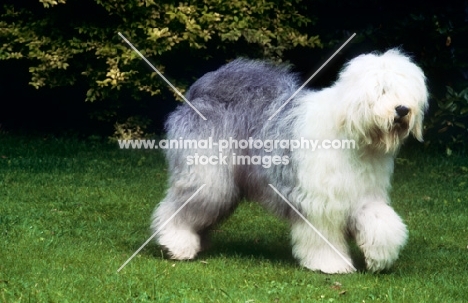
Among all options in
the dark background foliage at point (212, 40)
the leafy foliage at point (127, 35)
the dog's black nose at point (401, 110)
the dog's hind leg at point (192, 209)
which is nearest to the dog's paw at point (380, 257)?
the dog's black nose at point (401, 110)

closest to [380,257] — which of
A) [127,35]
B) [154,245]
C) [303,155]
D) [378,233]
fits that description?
[378,233]

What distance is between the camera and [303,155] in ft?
19.4

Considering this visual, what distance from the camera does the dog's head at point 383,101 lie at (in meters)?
5.50

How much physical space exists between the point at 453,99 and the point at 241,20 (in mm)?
2627

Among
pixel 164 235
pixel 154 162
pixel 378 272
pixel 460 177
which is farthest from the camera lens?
pixel 154 162

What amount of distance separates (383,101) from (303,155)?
0.70 metres

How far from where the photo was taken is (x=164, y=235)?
6.43m

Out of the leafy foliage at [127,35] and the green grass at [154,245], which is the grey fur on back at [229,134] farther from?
the leafy foliage at [127,35]

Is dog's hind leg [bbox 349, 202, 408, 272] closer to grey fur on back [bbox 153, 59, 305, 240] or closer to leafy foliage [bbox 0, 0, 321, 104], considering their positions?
grey fur on back [bbox 153, 59, 305, 240]

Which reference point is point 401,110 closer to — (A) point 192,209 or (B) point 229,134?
(B) point 229,134

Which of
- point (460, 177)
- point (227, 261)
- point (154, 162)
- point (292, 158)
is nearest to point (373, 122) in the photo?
point (292, 158)

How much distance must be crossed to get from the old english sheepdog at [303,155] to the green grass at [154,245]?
0.24 meters

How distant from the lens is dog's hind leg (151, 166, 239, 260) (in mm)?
6234

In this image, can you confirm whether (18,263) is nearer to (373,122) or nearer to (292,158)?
(292,158)
